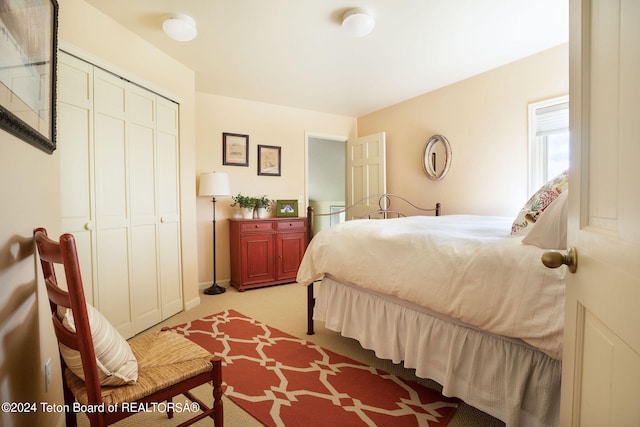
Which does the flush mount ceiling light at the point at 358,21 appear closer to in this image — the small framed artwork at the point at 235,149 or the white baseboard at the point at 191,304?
the small framed artwork at the point at 235,149

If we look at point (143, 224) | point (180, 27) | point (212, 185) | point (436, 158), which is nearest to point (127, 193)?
point (143, 224)

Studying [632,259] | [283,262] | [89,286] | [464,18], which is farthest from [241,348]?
[464,18]

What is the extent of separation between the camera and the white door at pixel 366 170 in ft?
15.0

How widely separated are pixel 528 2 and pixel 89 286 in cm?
375

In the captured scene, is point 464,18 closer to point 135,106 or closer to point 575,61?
point 575,61

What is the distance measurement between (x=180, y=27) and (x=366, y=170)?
10.1ft

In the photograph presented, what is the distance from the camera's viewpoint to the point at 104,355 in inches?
41.7

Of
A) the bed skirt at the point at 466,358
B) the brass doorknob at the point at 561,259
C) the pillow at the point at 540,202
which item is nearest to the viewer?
the brass doorknob at the point at 561,259

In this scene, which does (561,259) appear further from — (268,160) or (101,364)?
(268,160)

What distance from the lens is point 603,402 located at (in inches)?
23.7

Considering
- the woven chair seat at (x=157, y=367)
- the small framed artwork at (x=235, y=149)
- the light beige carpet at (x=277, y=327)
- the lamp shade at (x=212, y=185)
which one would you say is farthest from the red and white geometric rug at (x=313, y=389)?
the small framed artwork at (x=235, y=149)

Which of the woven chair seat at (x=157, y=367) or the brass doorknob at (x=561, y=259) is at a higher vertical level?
the brass doorknob at (x=561, y=259)

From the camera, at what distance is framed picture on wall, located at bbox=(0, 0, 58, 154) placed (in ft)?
3.02

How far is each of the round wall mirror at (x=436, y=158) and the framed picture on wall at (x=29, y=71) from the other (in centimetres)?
371
